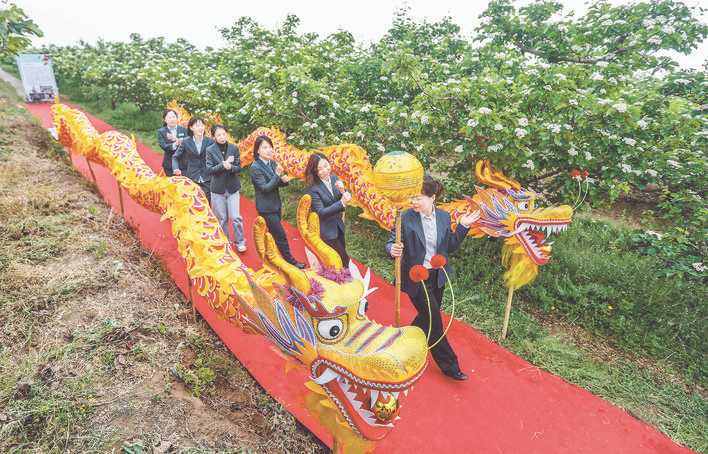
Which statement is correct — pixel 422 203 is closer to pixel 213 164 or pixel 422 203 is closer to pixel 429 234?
pixel 429 234

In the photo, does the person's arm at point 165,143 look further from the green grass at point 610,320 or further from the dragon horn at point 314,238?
the dragon horn at point 314,238

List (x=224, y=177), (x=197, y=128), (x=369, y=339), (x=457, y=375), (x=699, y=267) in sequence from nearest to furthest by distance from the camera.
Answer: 1. (x=369, y=339)
2. (x=457, y=375)
3. (x=699, y=267)
4. (x=224, y=177)
5. (x=197, y=128)

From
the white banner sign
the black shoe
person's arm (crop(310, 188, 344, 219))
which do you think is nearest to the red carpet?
the black shoe

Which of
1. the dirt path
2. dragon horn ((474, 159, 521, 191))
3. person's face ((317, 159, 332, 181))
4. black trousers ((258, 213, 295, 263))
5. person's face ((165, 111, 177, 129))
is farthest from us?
person's face ((165, 111, 177, 129))

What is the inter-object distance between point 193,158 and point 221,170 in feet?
2.18

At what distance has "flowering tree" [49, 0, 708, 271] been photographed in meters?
3.74

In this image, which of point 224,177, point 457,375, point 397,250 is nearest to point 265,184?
point 224,177

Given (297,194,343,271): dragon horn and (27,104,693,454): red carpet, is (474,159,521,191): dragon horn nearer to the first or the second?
(27,104,693,454): red carpet

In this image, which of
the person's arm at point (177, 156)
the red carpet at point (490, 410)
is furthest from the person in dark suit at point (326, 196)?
the person's arm at point (177, 156)

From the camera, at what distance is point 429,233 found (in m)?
2.83

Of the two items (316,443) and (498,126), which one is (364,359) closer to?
(316,443)

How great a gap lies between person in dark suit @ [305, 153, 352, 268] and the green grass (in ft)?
4.30

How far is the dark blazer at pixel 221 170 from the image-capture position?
15.0 feet

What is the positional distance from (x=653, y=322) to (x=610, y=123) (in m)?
2.01
